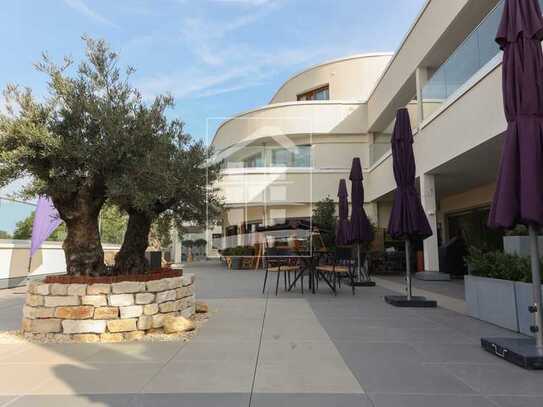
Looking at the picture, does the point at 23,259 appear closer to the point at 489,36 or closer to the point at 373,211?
the point at 489,36

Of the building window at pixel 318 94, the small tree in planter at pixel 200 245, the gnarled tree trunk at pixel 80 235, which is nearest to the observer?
the gnarled tree trunk at pixel 80 235

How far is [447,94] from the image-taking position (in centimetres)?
986

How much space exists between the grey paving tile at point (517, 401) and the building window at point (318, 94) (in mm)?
21509

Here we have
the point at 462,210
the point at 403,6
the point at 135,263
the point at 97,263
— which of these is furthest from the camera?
the point at 462,210

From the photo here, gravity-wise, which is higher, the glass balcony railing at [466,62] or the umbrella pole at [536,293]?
the glass balcony railing at [466,62]

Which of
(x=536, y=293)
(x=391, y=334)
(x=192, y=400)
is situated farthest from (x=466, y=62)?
(x=192, y=400)

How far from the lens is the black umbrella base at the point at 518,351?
3.35m

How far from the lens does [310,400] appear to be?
106 inches

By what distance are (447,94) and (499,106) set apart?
271 centimetres

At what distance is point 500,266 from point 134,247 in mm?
4893

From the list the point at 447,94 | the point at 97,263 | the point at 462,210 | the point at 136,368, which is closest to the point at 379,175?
the point at 462,210

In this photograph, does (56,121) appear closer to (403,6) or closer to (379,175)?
(403,6)

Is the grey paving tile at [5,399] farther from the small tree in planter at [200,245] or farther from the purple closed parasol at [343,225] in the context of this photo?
the small tree in planter at [200,245]

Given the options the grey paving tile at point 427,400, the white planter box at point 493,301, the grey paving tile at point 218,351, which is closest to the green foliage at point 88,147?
the grey paving tile at point 218,351
